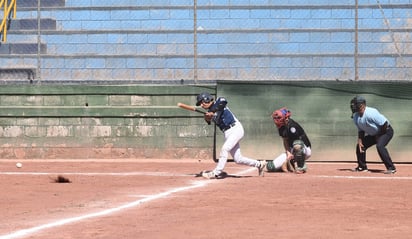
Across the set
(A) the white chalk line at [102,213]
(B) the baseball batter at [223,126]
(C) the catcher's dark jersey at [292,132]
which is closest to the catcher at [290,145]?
(C) the catcher's dark jersey at [292,132]

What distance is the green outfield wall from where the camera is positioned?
19484 millimetres

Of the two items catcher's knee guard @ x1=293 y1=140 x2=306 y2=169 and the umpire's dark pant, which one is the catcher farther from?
the umpire's dark pant

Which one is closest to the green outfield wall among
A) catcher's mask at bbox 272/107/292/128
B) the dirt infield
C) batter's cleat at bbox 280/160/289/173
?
the dirt infield

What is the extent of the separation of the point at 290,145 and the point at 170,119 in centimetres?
460

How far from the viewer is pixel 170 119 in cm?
1992

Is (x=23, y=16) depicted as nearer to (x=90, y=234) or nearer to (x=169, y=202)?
(x=169, y=202)

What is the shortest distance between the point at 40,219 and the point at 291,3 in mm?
13750

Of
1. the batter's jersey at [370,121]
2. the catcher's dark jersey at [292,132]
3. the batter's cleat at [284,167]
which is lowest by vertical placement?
the batter's cleat at [284,167]

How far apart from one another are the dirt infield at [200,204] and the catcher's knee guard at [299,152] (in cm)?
30

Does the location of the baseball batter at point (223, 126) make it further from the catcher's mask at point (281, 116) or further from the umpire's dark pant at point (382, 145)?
the umpire's dark pant at point (382, 145)

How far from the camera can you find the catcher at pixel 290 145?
51.8 feet

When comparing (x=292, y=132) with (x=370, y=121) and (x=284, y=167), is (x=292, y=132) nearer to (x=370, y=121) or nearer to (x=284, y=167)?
(x=284, y=167)

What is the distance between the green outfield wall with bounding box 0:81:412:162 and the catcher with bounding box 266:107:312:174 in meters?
3.36

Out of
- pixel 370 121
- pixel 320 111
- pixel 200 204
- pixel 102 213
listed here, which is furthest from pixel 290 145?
pixel 102 213
